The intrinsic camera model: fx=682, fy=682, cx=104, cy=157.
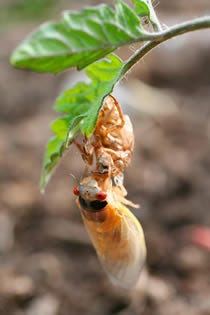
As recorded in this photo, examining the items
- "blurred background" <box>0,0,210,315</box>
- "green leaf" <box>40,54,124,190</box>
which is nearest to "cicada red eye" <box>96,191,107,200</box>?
"green leaf" <box>40,54,124,190</box>

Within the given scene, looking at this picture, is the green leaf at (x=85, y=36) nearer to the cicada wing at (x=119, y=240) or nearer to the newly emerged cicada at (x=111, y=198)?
the newly emerged cicada at (x=111, y=198)

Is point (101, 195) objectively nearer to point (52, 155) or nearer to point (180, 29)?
point (52, 155)

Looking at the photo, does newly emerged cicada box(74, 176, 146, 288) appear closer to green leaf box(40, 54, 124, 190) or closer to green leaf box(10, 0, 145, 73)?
green leaf box(40, 54, 124, 190)

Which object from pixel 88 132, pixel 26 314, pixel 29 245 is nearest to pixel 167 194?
pixel 29 245

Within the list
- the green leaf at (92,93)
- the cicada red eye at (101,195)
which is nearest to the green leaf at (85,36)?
the green leaf at (92,93)

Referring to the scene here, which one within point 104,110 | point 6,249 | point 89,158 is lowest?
point 6,249

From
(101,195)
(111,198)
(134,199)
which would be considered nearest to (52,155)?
(101,195)

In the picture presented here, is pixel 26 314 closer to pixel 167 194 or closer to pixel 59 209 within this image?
pixel 59 209
